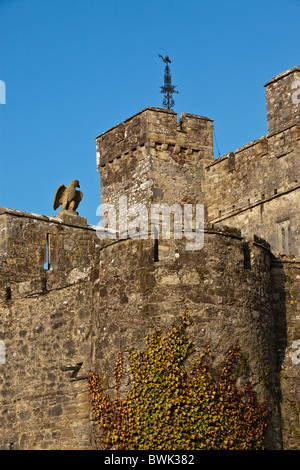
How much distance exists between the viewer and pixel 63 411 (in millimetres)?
17078

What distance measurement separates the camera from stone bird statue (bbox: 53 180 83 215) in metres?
23.4

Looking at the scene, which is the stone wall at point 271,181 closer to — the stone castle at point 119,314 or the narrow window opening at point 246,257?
the stone castle at point 119,314

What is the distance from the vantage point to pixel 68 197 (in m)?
23.4

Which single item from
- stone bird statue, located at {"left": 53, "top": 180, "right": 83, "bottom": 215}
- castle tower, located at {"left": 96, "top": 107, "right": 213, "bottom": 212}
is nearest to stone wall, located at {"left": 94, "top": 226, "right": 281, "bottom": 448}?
stone bird statue, located at {"left": 53, "top": 180, "right": 83, "bottom": 215}

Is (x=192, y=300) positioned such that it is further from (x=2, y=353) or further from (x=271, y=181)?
(x=271, y=181)

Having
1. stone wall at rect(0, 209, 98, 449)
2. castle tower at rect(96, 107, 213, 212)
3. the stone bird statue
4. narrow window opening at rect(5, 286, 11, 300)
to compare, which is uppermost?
castle tower at rect(96, 107, 213, 212)

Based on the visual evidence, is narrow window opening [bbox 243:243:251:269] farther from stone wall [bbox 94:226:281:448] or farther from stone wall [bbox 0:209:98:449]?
stone wall [bbox 0:209:98:449]

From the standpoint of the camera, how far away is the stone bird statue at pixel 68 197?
2339 centimetres

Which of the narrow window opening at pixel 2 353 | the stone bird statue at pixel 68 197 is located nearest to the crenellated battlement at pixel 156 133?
the stone bird statue at pixel 68 197

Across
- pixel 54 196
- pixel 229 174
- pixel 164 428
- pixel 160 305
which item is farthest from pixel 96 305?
pixel 229 174

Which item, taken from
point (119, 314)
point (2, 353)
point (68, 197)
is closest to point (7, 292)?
point (2, 353)

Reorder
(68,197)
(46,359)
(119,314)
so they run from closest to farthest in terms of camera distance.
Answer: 1. (119,314)
2. (46,359)
3. (68,197)

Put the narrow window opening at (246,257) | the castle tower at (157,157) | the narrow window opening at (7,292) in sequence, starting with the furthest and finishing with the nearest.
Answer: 1. the castle tower at (157,157)
2. the narrow window opening at (7,292)
3. the narrow window opening at (246,257)

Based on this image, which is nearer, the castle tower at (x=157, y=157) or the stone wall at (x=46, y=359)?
the stone wall at (x=46, y=359)
